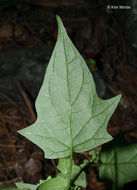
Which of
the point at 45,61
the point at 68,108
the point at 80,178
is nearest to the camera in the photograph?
the point at 68,108

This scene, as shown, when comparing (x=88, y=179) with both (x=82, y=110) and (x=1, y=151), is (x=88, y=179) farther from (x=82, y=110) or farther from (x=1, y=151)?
(x=82, y=110)

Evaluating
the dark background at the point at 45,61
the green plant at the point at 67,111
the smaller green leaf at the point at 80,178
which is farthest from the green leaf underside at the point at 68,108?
the dark background at the point at 45,61

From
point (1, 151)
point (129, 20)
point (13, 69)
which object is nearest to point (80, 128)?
point (1, 151)

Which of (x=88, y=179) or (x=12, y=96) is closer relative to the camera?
(x=88, y=179)

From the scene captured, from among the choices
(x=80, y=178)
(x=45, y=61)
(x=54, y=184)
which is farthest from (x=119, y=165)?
(x=45, y=61)

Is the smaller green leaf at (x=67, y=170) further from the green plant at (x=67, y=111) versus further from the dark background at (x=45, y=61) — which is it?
the dark background at (x=45, y=61)

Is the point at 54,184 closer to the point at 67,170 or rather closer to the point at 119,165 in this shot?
the point at 67,170
